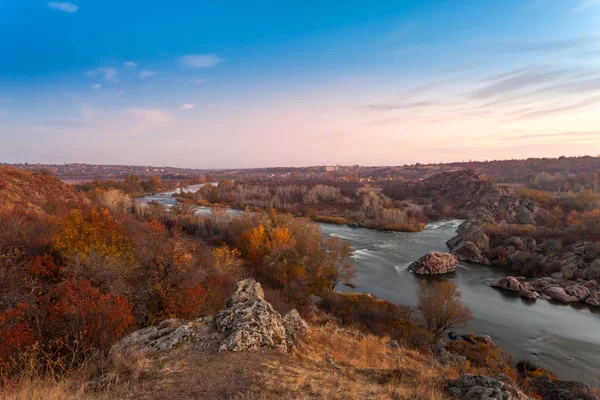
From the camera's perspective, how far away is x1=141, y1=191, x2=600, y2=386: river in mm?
20406

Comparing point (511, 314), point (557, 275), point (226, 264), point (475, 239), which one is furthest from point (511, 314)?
point (226, 264)

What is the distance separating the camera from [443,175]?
108062 millimetres

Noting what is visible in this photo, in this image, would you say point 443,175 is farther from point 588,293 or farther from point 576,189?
point 588,293

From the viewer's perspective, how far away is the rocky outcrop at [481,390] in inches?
256

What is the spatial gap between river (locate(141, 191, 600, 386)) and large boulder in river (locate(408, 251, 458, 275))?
97cm

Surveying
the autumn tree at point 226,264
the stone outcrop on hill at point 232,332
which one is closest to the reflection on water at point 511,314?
the autumn tree at point 226,264

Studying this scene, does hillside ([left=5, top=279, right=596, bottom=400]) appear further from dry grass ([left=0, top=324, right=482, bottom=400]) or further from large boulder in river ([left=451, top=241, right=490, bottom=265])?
large boulder in river ([left=451, top=241, right=490, bottom=265])

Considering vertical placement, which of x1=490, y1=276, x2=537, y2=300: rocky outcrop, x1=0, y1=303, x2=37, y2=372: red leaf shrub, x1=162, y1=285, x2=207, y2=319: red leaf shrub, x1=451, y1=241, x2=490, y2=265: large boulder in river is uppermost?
x1=0, y1=303, x2=37, y2=372: red leaf shrub

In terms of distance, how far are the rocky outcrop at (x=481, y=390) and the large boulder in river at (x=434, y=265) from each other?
101ft

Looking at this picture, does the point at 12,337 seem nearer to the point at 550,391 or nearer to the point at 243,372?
the point at 243,372

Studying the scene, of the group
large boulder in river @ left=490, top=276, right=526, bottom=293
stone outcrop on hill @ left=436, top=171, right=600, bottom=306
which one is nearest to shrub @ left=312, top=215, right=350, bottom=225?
stone outcrop on hill @ left=436, top=171, right=600, bottom=306

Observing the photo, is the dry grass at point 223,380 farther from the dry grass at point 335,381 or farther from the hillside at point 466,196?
the hillside at point 466,196

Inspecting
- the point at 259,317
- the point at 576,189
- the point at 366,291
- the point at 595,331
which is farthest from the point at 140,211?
the point at 576,189

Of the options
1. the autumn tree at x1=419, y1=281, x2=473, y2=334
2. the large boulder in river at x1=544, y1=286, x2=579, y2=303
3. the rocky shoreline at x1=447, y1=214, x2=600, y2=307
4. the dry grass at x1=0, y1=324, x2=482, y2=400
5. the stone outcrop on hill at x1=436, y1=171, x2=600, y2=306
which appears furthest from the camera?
the stone outcrop on hill at x1=436, y1=171, x2=600, y2=306
